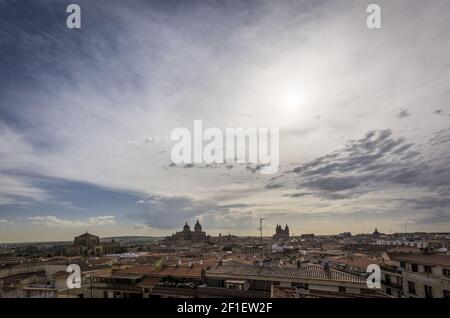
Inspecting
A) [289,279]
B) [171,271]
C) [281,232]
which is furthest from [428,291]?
[281,232]

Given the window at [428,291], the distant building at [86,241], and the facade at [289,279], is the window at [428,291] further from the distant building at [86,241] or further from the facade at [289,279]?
the distant building at [86,241]

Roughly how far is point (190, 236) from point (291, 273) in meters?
116

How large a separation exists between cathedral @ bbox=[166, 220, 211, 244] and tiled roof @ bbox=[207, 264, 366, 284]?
10677cm

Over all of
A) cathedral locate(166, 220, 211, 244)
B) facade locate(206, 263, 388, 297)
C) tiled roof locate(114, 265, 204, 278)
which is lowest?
cathedral locate(166, 220, 211, 244)

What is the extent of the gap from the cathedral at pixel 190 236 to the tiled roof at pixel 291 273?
10677cm

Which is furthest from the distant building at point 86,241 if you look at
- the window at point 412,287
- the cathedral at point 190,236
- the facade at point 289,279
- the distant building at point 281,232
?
the window at point 412,287

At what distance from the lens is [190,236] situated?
436 feet

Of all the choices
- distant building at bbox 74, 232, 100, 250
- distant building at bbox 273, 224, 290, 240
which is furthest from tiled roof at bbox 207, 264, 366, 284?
distant building at bbox 273, 224, 290, 240

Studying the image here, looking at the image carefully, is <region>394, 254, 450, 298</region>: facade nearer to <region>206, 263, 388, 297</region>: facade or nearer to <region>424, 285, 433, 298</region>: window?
<region>424, 285, 433, 298</region>: window

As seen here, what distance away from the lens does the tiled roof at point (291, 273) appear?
1922 cm

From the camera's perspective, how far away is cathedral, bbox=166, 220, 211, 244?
129375 mm
